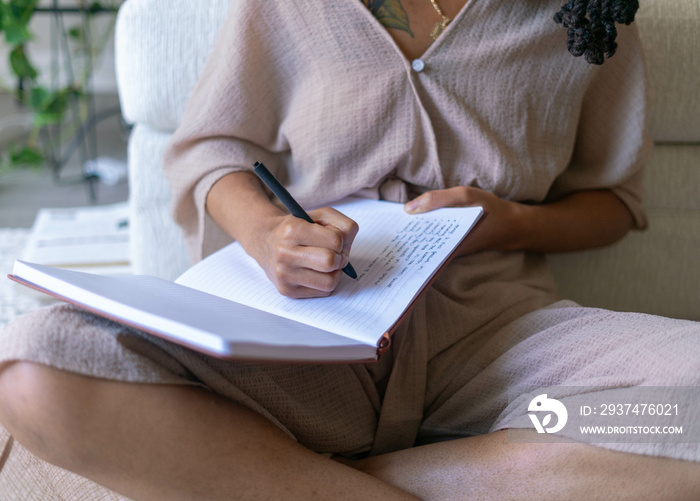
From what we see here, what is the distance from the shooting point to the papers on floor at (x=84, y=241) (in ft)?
4.83

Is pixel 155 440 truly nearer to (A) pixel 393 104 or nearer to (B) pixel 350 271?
(B) pixel 350 271

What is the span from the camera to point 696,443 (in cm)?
53

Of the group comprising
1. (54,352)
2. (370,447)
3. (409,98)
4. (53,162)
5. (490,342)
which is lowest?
(53,162)

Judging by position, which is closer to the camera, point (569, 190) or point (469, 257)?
point (469, 257)

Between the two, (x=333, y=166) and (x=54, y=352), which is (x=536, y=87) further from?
(x=54, y=352)

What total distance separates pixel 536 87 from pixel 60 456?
0.72m

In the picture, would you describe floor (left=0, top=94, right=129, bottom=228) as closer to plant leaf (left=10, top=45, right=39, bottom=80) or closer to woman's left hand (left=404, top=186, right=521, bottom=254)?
plant leaf (left=10, top=45, right=39, bottom=80)

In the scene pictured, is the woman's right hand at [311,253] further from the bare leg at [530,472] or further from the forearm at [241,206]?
the bare leg at [530,472]

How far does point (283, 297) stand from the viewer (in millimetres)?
639

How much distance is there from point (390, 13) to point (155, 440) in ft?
1.93

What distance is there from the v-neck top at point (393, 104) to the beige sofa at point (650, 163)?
0.18m

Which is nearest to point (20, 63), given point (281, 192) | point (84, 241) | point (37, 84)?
point (37, 84)

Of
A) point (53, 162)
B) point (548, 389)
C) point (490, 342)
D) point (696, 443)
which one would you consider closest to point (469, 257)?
point (490, 342)

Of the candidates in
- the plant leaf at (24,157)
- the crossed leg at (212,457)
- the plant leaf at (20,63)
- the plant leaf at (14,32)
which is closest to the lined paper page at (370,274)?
the crossed leg at (212,457)
